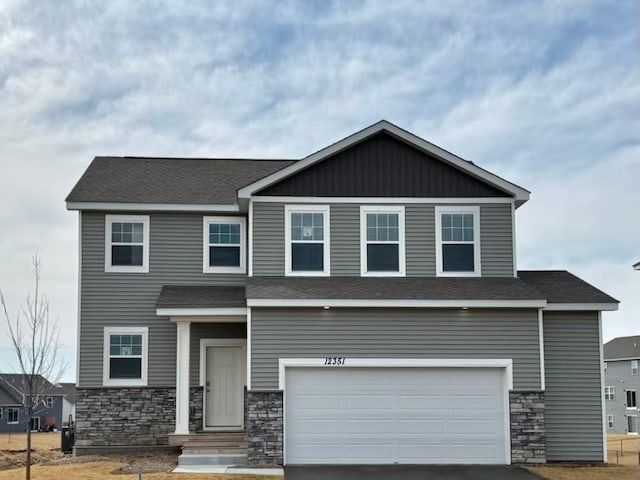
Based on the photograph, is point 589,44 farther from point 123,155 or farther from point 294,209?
point 123,155

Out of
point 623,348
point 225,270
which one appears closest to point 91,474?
point 225,270

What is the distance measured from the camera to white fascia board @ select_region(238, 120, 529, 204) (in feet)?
55.6

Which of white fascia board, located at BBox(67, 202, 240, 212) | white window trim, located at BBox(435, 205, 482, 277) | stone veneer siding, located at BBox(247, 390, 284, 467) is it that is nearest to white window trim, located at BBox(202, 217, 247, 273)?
white fascia board, located at BBox(67, 202, 240, 212)

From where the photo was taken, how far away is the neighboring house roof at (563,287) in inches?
671

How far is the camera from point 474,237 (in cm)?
1723

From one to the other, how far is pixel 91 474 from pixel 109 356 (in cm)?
418

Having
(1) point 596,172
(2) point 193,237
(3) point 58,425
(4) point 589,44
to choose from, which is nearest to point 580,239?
(1) point 596,172

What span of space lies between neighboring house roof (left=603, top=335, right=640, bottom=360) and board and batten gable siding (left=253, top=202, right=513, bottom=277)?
4091 cm

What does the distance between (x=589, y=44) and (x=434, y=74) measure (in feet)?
12.1

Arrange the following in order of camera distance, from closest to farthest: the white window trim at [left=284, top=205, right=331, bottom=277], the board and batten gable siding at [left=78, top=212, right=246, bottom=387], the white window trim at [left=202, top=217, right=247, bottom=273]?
the white window trim at [left=284, top=205, right=331, bottom=277] < the board and batten gable siding at [left=78, top=212, right=246, bottom=387] < the white window trim at [left=202, top=217, right=247, bottom=273]

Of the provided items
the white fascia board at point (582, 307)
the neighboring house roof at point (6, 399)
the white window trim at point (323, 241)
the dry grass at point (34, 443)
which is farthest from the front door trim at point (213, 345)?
the neighboring house roof at point (6, 399)

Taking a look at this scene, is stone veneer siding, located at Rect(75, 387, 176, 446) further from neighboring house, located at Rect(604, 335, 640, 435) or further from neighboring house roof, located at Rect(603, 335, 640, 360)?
neighboring house roof, located at Rect(603, 335, 640, 360)

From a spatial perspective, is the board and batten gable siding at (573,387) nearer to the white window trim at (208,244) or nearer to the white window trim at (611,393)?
the white window trim at (208,244)

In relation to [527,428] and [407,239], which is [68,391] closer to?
[407,239]
